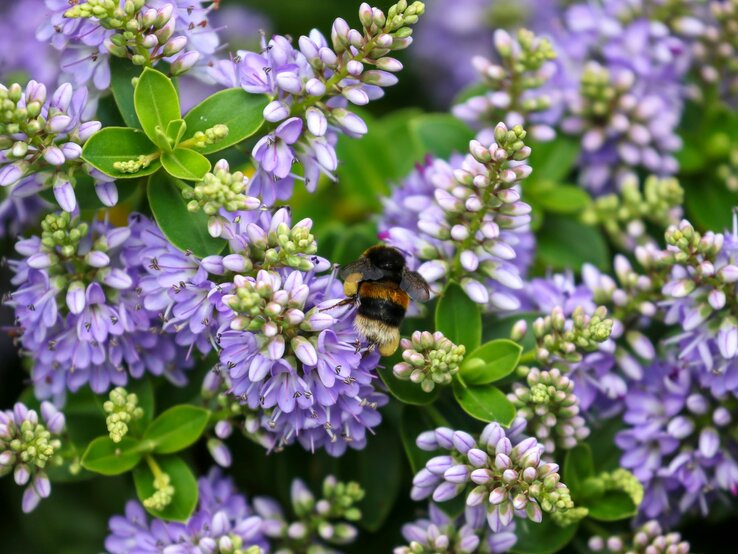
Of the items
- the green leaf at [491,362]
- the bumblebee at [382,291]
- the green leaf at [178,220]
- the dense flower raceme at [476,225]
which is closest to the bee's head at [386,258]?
the bumblebee at [382,291]

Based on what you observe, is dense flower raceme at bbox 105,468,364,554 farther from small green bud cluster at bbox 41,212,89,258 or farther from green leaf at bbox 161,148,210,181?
green leaf at bbox 161,148,210,181

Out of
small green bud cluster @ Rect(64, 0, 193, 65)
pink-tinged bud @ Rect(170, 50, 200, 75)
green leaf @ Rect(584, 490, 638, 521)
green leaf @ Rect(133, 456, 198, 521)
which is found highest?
small green bud cluster @ Rect(64, 0, 193, 65)

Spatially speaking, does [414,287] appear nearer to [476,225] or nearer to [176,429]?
[476,225]

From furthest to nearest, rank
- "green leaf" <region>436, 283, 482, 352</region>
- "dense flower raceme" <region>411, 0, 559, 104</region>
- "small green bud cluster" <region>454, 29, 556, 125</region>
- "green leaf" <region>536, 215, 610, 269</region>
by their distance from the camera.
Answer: "dense flower raceme" <region>411, 0, 559, 104</region>, "green leaf" <region>536, 215, 610, 269</region>, "small green bud cluster" <region>454, 29, 556, 125</region>, "green leaf" <region>436, 283, 482, 352</region>

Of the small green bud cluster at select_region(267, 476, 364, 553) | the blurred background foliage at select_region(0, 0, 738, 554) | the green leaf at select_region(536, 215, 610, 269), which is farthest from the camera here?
the green leaf at select_region(536, 215, 610, 269)

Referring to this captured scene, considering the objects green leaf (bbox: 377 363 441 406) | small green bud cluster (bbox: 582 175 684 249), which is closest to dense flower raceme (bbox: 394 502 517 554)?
green leaf (bbox: 377 363 441 406)

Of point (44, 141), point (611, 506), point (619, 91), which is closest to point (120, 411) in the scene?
point (44, 141)

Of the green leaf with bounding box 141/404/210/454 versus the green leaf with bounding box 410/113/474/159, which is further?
the green leaf with bounding box 410/113/474/159
